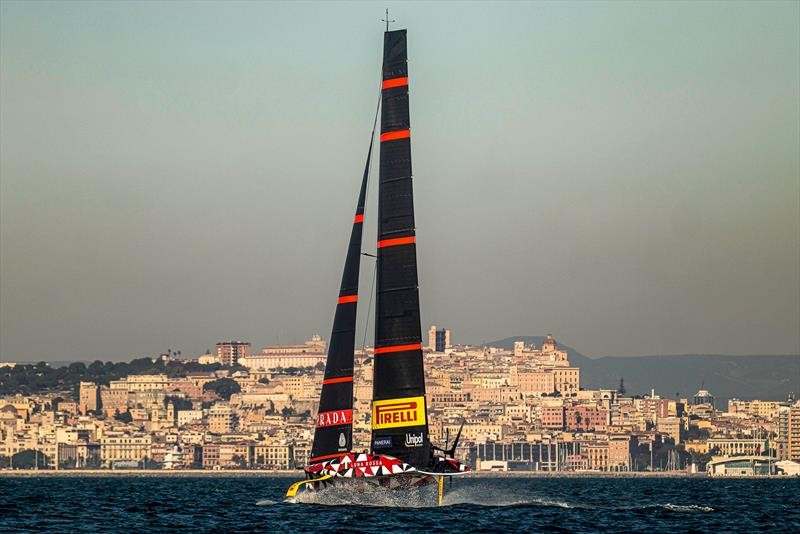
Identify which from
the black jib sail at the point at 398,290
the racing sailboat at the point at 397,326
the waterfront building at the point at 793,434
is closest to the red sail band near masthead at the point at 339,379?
the racing sailboat at the point at 397,326

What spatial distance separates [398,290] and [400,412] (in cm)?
297

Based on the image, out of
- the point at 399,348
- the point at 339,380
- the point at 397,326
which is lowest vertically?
the point at 339,380

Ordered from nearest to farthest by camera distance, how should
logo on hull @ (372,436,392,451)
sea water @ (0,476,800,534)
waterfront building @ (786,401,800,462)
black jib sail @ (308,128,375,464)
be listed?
sea water @ (0,476,800,534), logo on hull @ (372,436,392,451), black jib sail @ (308,128,375,464), waterfront building @ (786,401,800,462)

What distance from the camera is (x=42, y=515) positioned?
156ft

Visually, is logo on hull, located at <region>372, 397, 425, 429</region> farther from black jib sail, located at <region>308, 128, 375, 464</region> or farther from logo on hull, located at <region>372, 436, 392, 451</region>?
A: black jib sail, located at <region>308, 128, 375, 464</region>

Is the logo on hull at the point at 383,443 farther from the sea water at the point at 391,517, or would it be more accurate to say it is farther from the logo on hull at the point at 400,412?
the sea water at the point at 391,517

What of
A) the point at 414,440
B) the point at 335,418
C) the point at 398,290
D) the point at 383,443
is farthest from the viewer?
the point at 335,418

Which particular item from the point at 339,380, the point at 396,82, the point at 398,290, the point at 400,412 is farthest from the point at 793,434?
the point at 396,82

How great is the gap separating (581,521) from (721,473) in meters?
144

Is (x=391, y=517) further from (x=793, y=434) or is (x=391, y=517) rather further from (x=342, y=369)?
(x=793, y=434)

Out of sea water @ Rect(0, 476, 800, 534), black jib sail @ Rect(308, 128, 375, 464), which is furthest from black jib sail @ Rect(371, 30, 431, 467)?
black jib sail @ Rect(308, 128, 375, 464)

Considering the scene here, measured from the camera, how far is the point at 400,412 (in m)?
39.3

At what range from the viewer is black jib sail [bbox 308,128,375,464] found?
4228 centimetres

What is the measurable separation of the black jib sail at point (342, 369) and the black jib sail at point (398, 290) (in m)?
2.97
